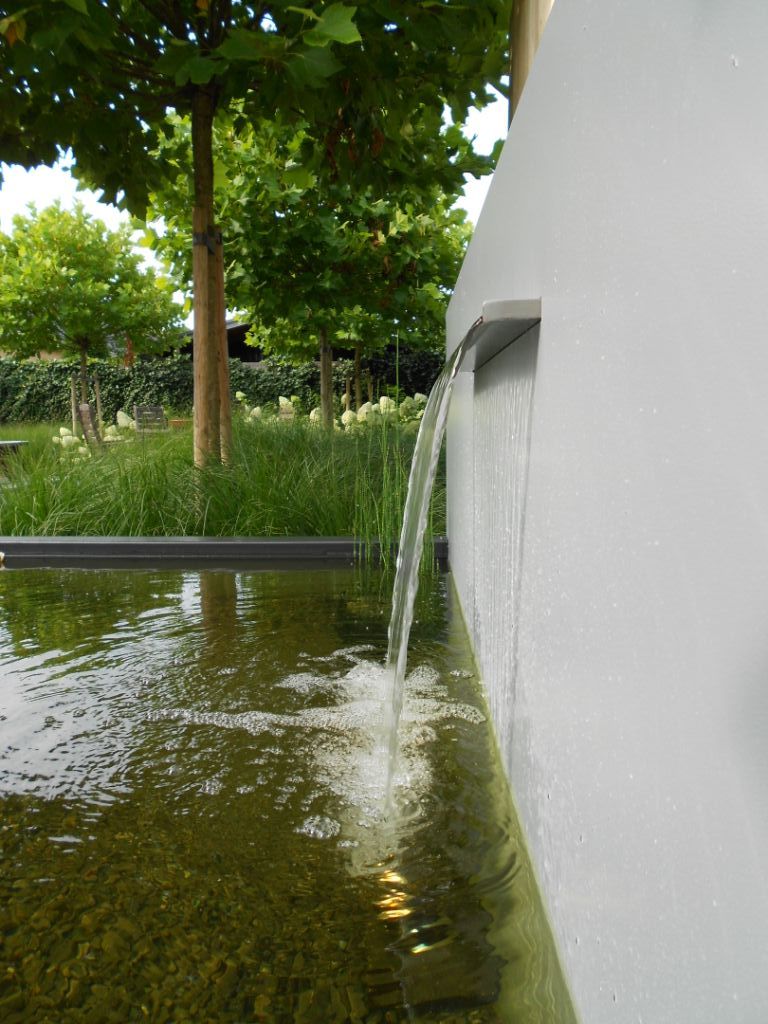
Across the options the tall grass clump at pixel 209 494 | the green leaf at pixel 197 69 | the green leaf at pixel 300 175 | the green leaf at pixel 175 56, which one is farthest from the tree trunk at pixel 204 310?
the green leaf at pixel 197 69

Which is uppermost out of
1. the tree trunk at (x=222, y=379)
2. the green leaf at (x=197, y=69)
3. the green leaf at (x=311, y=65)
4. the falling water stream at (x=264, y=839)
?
the green leaf at (x=197, y=69)

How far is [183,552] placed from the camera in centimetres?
571

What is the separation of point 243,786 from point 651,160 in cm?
184

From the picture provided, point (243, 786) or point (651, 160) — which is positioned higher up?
point (651, 160)

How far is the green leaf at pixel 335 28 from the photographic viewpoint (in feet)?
12.1

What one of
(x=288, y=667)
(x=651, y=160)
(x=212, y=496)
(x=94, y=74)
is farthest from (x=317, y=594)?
(x=651, y=160)

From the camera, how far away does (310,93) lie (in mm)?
5289

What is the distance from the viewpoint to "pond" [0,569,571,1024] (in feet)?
4.98

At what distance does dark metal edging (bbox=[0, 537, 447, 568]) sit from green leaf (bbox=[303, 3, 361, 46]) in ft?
9.27

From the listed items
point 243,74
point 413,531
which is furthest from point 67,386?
point 413,531

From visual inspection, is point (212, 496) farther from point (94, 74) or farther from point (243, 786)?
point (243, 786)

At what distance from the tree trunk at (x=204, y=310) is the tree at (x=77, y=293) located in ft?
45.4

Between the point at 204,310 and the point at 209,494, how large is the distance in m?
1.49

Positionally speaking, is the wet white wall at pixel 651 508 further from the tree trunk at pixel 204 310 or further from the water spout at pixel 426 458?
the tree trunk at pixel 204 310
